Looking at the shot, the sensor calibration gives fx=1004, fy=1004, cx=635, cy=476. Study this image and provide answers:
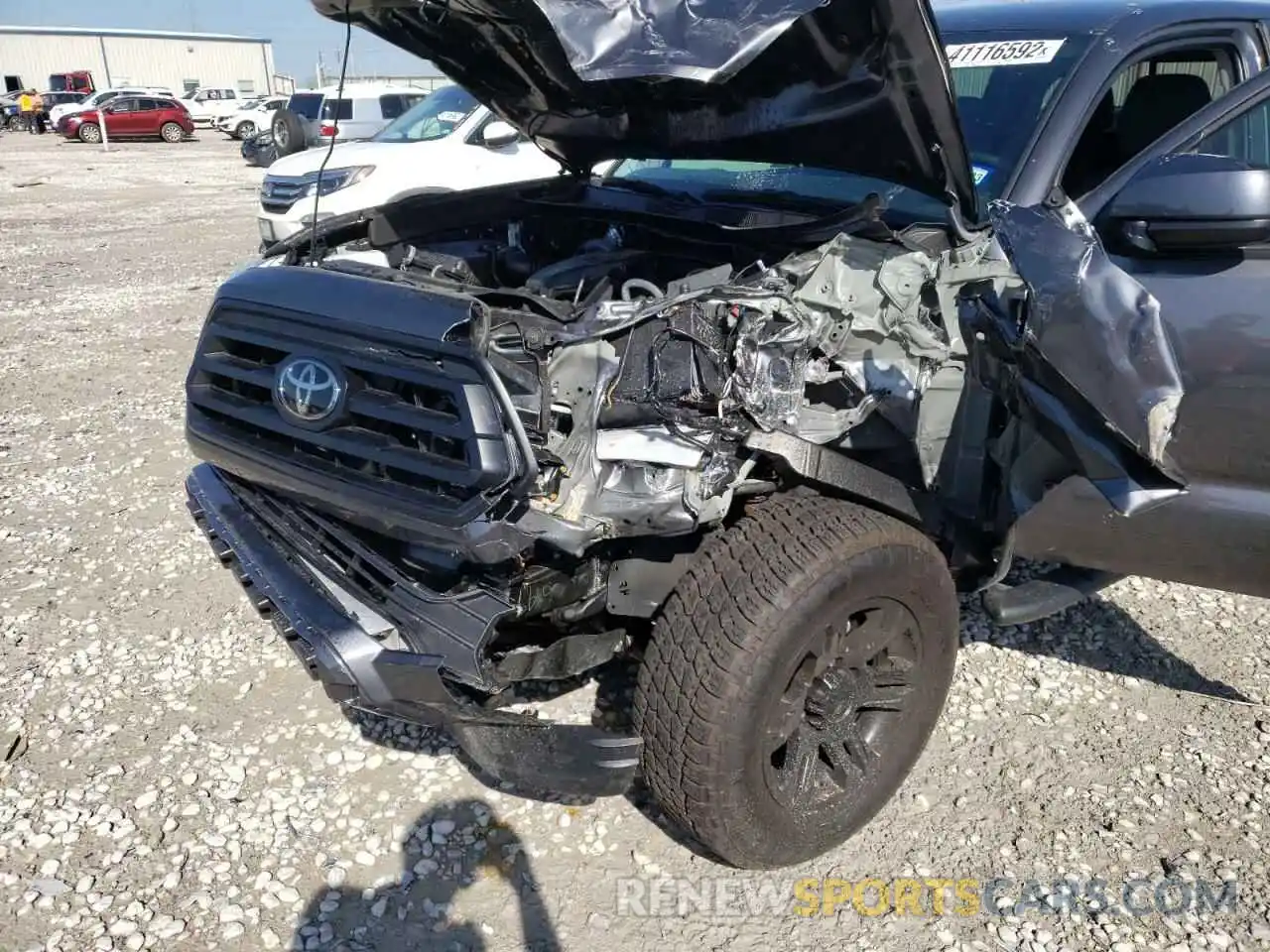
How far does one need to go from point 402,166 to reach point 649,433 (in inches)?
290

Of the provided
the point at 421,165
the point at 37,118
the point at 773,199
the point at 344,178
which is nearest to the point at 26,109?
the point at 37,118

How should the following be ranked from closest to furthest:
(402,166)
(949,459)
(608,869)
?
1. (608,869)
2. (949,459)
3. (402,166)

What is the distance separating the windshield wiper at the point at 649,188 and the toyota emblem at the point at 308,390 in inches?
60.3

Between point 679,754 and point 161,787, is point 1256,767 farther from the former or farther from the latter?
point 161,787

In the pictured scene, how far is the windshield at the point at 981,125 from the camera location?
2969 mm

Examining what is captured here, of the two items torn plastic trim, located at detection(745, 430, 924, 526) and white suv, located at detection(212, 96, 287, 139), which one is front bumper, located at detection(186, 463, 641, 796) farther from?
white suv, located at detection(212, 96, 287, 139)

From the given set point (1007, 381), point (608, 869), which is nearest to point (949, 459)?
point (1007, 381)

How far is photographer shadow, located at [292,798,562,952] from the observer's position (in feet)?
7.91

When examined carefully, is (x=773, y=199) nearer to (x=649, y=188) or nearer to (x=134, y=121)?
(x=649, y=188)

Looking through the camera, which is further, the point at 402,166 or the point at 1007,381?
the point at 402,166

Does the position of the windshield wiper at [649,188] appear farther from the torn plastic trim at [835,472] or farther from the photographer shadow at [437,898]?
the photographer shadow at [437,898]

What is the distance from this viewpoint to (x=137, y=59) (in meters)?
58.0

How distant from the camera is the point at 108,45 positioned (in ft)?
186

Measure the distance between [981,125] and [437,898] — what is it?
2708mm
